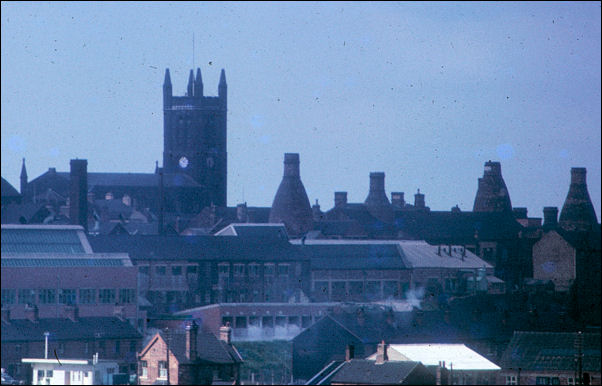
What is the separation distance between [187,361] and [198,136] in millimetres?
87031

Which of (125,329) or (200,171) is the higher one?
(200,171)

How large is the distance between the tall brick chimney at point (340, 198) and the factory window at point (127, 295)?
1829 inches

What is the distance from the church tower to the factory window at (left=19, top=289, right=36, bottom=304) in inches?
2509

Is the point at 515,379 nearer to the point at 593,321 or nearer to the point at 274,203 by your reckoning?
the point at 593,321

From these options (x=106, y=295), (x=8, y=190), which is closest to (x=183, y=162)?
(x=8, y=190)

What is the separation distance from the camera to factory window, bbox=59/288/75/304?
77.9 m

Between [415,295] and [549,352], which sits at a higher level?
[415,295]

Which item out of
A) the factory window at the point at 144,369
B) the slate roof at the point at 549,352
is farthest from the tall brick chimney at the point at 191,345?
the slate roof at the point at 549,352

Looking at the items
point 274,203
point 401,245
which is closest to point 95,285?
point 401,245

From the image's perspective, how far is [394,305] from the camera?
8088 centimetres

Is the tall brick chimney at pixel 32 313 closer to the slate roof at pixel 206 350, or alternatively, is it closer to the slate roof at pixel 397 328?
the slate roof at pixel 206 350

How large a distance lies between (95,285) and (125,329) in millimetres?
8859

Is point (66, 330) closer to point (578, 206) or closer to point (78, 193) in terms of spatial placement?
point (78, 193)

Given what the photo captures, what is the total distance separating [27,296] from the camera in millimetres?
76938
